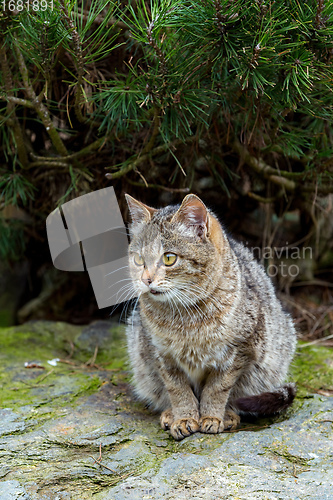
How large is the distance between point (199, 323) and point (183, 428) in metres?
0.50

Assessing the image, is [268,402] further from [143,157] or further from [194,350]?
[143,157]

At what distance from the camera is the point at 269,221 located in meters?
4.03

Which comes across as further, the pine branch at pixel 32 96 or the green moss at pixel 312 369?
the green moss at pixel 312 369

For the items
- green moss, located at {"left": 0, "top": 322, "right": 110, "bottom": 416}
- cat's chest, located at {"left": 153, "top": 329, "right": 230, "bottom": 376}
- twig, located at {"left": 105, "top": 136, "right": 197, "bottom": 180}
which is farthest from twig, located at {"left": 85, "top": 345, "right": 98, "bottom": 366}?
twig, located at {"left": 105, "top": 136, "right": 197, "bottom": 180}

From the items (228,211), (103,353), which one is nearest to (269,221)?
(228,211)

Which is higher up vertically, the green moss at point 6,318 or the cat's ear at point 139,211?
the cat's ear at point 139,211

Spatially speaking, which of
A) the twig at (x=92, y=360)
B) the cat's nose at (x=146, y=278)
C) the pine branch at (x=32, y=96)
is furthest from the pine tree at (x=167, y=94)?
the twig at (x=92, y=360)

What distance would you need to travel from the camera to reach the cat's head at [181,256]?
7.56 ft

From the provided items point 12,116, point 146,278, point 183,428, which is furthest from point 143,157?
point 183,428

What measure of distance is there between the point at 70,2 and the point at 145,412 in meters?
2.05

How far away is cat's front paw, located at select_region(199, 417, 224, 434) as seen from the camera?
2.36m

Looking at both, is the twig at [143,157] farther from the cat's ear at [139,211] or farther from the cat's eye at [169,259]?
the cat's eye at [169,259]

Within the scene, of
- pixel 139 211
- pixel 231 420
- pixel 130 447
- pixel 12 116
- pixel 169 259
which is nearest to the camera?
pixel 130 447

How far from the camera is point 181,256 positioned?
2340 millimetres
